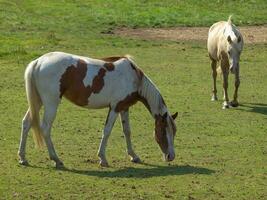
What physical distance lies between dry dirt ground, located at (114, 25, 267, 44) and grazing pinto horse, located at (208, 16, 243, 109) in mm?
11026

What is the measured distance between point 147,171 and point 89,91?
1.51 m

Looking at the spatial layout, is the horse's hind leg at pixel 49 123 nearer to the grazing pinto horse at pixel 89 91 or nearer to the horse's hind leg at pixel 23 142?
the grazing pinto horse at pixel 89 91

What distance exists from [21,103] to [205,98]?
4.52m

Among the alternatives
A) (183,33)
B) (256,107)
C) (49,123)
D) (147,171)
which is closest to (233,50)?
(256,107)

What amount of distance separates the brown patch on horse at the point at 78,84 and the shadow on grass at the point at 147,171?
3.69ft

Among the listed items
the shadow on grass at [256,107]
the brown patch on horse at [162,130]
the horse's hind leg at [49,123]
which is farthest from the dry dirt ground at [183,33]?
the horse's hind leg at [49,123]

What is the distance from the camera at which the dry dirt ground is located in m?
29.8

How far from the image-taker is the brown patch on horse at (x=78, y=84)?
10.9 m

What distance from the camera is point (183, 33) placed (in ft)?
102

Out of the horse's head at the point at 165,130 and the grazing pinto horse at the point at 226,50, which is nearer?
the horse's head at the point at 165,130

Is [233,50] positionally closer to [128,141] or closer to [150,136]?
[150,136]

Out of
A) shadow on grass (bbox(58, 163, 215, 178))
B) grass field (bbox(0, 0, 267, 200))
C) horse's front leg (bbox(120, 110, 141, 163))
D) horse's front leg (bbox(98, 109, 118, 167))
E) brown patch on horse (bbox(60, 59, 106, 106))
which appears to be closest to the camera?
grass field (bbox(0, 0, 267, 200))

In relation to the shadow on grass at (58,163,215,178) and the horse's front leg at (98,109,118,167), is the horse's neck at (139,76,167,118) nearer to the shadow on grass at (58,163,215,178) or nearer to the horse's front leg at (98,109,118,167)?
the horse's front leg at (98,109,118,167)

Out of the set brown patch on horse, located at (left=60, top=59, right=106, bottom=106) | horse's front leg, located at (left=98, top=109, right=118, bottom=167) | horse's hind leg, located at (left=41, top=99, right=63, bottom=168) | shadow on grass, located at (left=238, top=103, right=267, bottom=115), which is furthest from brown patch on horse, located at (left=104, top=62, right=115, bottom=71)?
shadow on grass, located at (left=238, top=103, right=267, bottom=115)
